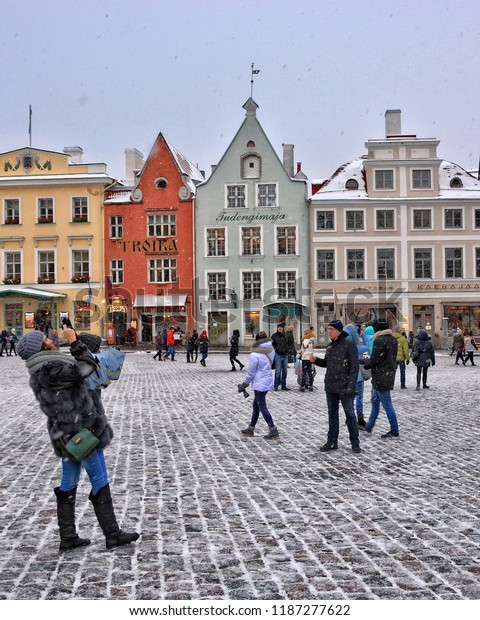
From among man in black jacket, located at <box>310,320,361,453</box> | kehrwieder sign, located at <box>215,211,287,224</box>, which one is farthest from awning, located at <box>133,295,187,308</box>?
man in black jacket, located at <box>310,320,361,453</box>

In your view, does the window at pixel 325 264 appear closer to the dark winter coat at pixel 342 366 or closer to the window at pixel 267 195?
the window at pixel 267 195

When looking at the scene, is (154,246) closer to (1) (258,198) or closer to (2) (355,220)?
(1) (258,198)

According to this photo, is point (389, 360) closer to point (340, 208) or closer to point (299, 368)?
point (299, 368)

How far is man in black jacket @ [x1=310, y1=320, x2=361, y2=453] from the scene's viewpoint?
9.30 m

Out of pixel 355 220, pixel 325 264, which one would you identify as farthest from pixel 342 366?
pixel 355 220

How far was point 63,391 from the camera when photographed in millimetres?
5188

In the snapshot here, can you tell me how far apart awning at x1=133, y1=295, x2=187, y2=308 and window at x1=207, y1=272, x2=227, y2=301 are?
6.02 feet

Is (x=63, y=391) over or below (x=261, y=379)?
over

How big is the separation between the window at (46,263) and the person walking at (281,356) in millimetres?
33993

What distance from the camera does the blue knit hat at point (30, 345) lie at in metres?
5.24

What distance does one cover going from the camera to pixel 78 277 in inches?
1937

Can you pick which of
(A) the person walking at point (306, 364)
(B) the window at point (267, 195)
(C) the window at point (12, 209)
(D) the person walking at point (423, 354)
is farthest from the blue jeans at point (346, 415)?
(C) the window at point (12, 209)

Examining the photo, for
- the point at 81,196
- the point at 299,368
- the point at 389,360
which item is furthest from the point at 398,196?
the point at 389,360

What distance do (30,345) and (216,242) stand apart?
43682 millimetres
